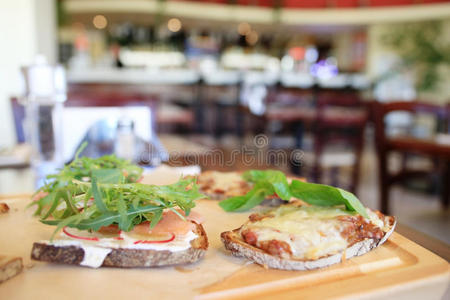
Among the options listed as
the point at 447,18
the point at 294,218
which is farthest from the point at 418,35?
the point at 294,218

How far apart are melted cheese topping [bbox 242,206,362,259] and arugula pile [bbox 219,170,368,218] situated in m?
0.03

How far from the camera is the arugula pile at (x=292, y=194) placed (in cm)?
78

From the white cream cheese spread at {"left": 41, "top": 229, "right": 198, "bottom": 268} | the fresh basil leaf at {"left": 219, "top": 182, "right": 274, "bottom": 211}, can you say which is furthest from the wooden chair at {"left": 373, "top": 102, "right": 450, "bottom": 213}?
the white cream cheese spread at {"left": 41, "top": 229, "right": 198, "bottom": 268}

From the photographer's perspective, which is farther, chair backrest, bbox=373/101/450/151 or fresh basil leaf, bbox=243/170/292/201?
chair backrest, bbox=373/101/450/151

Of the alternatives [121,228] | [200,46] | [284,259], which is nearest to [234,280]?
[284,259]

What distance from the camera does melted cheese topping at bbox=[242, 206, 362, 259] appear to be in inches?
26.5

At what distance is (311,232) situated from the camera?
71 cm

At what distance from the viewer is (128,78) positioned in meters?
8.30

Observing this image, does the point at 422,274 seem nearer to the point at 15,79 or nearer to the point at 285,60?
the point at 15,79

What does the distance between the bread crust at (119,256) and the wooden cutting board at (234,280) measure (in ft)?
0.04

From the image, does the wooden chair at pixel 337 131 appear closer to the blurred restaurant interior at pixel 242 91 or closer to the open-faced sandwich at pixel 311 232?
the blurred restaurant interior at pixel 242 91

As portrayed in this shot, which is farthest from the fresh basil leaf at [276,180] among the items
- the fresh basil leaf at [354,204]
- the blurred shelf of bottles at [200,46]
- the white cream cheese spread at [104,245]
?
the blurred shelf of bottles at [200,46]

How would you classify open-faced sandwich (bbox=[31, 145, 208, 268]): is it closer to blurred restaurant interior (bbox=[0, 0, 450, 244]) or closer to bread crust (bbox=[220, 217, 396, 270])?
bread crust (bbox=[220, 217, 396, 270])

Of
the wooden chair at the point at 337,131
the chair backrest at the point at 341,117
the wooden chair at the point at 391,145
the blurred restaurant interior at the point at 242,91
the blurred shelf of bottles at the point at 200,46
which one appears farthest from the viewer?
the blurred shelf of bottles at the point at 200,46
